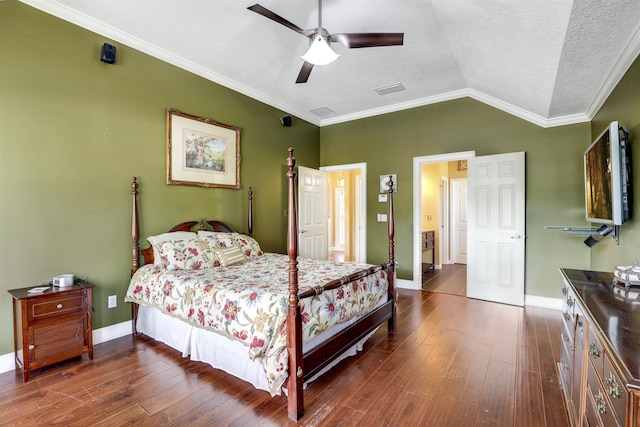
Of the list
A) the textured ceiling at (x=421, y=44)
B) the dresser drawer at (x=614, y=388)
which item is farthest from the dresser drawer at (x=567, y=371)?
the textured ceiling at (x=421, y=44)

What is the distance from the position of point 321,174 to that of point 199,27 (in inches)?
121

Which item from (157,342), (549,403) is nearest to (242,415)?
(157,342)

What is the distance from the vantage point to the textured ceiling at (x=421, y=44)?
2.15 meters

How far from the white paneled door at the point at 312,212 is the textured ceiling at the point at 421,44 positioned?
4.89ft

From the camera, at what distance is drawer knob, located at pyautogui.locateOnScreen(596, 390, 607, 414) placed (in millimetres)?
1065

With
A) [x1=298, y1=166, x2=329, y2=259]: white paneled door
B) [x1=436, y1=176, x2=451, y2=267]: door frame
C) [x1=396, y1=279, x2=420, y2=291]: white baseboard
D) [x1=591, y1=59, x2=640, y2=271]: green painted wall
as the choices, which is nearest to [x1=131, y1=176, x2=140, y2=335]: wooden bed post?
[x1=298, y1=166, x2=329, y2=259]: white paneled door

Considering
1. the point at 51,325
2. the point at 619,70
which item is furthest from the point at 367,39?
the point at 51,325

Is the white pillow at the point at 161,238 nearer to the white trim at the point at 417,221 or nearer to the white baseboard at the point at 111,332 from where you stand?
the white baseboard at the point at 111,332

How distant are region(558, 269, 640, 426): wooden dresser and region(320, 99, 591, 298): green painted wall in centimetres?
232

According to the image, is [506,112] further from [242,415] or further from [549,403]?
[242,415]

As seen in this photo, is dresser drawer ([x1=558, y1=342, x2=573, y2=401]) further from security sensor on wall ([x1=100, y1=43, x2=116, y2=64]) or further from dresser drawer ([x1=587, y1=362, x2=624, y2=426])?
security sensor on wall ([x1=100, y1=43, x2=116, y2=64])

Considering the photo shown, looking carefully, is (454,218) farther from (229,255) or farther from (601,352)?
(601,352)

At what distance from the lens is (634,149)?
221 cm

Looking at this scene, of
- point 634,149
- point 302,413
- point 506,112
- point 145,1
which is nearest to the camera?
point 302,413
